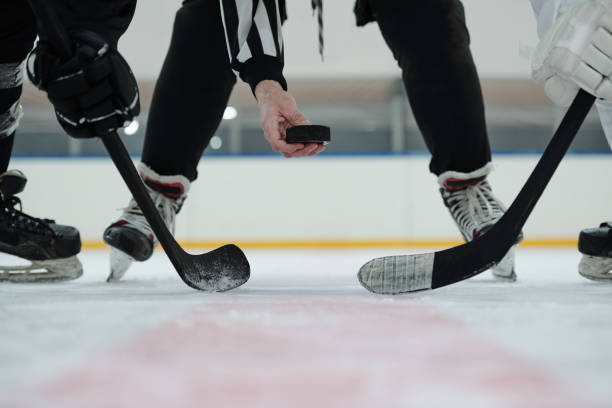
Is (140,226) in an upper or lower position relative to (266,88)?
lower

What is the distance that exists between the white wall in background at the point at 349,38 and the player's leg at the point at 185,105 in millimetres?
3608

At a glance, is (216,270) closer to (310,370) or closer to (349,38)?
(310,370)

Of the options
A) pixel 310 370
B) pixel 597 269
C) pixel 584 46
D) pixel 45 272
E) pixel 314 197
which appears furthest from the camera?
pixel 314 197

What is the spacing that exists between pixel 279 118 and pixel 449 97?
0.38 metres

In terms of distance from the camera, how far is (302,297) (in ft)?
2.35

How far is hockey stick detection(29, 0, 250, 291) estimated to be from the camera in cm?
69

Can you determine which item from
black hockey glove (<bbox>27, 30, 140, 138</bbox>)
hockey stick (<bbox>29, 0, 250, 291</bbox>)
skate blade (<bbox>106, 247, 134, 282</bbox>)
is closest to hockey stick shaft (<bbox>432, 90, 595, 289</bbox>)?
hockey stick (<bbox>29, 0, 250, 291</bbox>)

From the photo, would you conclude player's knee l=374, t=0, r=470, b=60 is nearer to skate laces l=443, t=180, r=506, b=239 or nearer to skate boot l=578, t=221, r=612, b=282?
skate laces l=443, t=180, r=506, b=239

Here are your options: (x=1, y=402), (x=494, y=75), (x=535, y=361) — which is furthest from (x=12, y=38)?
(x=494, y=75)

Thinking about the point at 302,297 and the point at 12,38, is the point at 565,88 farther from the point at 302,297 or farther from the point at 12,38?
the point at 12,38

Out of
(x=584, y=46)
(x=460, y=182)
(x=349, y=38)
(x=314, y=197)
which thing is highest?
(x=349, y=38)

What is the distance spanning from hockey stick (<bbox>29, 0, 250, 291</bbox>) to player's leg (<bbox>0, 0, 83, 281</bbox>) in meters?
0.35

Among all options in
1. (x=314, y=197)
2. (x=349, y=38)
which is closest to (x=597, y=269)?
(x=314, y=197)

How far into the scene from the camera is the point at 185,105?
42.8 inches
